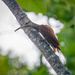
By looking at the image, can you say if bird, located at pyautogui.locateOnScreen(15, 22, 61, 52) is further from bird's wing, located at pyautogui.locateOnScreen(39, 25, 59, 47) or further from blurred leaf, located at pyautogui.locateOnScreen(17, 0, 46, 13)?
blurred leaf, located at pyautogui.locateOnScreen(17, 0, 46, 13)

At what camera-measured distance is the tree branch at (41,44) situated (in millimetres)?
623

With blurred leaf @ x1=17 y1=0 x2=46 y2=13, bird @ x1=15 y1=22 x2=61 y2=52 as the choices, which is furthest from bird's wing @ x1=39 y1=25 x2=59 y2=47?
blurred leaf @ x1=17 y1=0 x2=46 y2=13

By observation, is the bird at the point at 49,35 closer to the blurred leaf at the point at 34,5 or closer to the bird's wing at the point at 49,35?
the bird's wing at the point at 49,35

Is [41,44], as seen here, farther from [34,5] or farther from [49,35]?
[34,5]

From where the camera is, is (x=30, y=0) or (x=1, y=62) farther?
(x=1, y=62)

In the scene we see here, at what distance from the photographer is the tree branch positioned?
62 centimetres

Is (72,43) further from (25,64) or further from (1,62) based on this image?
(25,64)

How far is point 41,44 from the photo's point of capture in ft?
2.25

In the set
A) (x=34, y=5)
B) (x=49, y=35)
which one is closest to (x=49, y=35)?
(x=49, y=35)

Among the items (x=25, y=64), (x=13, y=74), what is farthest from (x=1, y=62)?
(x=25, y=64)

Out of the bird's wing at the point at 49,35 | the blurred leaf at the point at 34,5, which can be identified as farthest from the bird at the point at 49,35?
the blurred leaf at the point at 34,5

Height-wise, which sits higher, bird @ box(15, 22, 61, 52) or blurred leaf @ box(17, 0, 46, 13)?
blurred leaf @ box(17, 0, 46, 13)

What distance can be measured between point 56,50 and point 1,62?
2.82 feet

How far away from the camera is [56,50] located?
687 millimetres
